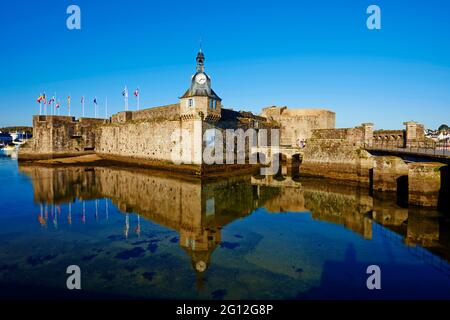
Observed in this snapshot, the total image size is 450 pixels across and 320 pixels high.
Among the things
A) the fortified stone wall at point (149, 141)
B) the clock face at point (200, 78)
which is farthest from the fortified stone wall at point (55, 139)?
the clock face at point (200, 78)

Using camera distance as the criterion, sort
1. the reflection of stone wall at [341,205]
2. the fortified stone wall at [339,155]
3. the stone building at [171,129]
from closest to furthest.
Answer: the reflection of stone wall at [341,205] < the fortified stone wall at [339,155] < the stone building at [171,129]

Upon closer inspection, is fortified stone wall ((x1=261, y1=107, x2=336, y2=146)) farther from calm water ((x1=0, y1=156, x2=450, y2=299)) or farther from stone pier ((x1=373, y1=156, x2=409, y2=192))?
calm water ((x1=0, y1=156, x2=450, y2=299))

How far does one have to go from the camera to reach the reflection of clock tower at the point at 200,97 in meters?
19.7

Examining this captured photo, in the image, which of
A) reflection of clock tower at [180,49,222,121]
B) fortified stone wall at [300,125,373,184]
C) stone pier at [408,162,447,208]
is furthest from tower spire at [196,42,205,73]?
stone pier at [408,162,447,208]

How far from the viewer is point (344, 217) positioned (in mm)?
10945

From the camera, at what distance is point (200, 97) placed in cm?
1961

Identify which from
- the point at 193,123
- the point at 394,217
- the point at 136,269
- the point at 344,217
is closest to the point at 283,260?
the point at 136,269

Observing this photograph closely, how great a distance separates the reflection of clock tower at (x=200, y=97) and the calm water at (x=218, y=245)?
6.96m

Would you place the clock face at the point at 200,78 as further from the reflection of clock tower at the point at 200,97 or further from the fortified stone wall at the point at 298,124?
the fortified stone wall at the point at 298,124

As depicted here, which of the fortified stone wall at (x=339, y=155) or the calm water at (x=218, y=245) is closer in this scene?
the calm water at (x=218, y=245)

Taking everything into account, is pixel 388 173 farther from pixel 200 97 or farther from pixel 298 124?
pixel 298 124

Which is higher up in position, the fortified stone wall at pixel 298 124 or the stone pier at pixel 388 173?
the fortified stone wall at pixel 298 124

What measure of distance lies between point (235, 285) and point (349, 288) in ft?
7.23
